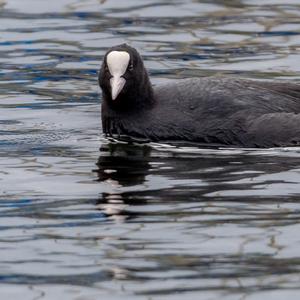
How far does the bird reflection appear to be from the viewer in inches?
336

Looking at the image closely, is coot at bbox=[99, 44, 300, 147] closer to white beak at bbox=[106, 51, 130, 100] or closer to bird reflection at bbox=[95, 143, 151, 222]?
white beak at bbox=[106, 51, 130, 100]

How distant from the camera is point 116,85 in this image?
10773 mm

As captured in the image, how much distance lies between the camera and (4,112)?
12.0m

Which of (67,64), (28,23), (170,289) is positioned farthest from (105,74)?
(28,23)

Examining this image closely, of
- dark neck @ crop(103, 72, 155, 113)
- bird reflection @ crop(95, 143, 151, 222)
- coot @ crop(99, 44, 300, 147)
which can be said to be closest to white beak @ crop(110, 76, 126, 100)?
coot @ crop(99, 44, 300, 147)

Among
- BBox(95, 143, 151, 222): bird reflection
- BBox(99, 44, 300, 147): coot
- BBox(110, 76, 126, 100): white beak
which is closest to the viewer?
BBox(95, 143, 151, 222): bird reflection

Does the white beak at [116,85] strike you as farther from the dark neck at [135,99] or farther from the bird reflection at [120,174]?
the bird reflection at [120,174]

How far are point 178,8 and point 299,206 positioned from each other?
845 cm

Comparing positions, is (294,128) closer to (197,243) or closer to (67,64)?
(197,243)

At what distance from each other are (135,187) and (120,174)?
53 cm

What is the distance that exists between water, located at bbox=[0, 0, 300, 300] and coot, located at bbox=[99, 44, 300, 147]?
17 cm

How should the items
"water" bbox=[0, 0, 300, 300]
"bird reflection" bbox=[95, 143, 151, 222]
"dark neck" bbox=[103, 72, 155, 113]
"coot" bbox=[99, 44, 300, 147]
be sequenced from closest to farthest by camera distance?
"water" bbox=[0, 0, 300, 300] < "bird reflection" bbox=[95, 143, 151, 222] < "coot" bbox=[99, 44, 300, 147] < "dark neck" bbox=[103, 72, 155, 113]

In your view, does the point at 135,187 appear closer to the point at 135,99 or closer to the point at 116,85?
the point at 116,85

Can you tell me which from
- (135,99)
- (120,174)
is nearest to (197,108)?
(135,99)
